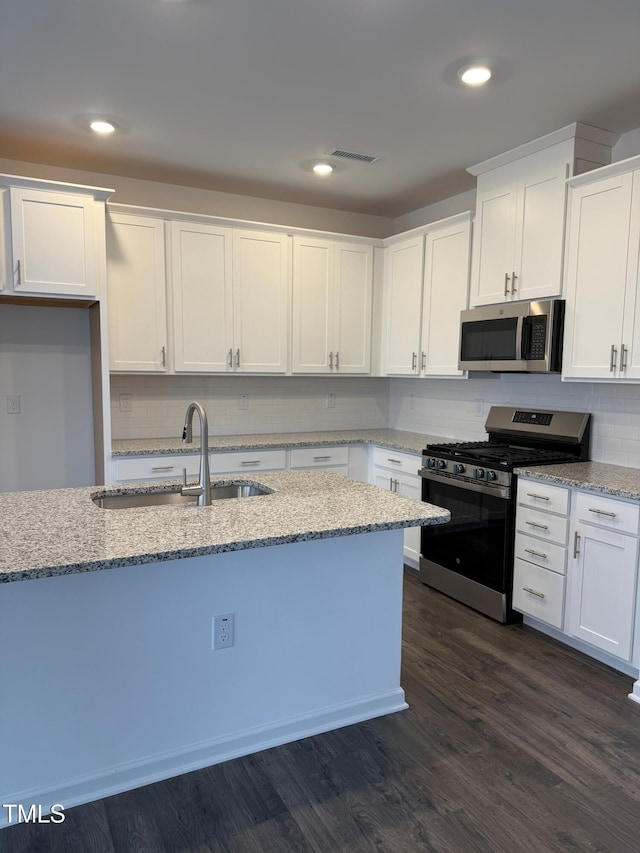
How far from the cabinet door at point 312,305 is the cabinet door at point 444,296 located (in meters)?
0.73

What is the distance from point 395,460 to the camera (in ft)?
13.6

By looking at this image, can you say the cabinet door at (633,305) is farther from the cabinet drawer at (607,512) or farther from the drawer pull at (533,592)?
the drawer pull at (533,592)

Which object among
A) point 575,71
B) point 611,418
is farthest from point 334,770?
point 575,71

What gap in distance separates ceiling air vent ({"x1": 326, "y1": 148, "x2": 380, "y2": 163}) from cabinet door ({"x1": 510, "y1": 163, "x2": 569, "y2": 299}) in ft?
3.00

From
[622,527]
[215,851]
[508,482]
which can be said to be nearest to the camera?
[215,851]

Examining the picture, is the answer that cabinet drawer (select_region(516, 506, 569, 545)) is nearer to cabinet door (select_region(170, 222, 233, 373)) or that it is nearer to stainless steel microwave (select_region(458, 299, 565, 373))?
stainless steel microwave (select_region(458, 299, 565, 373))

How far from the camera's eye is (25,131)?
326 cm

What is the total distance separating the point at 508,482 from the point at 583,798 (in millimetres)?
1547

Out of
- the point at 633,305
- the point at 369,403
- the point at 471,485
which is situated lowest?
the point at 471,485

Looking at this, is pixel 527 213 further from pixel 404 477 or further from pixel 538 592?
pixel 538 592

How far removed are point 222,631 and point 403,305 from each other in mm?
3082

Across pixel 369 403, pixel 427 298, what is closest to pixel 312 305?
pixel 427 298

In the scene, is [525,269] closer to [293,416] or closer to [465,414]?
[465,414]

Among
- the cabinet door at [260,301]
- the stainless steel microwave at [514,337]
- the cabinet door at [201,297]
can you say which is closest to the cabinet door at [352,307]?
the cabinet door at [260,301]
